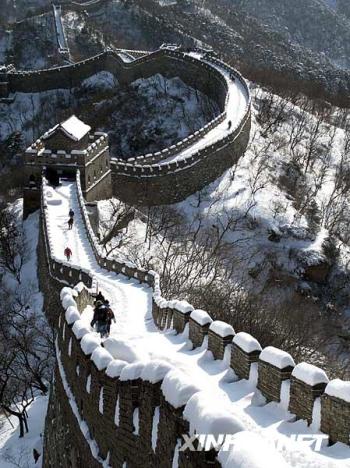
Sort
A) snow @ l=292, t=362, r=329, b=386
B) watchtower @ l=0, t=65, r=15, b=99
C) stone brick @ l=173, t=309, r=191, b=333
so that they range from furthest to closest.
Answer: watchtower @ l=0, t=65, r=15, b=99
stone brick @ l=173, t=309, r=191, b=333
snow @ l=292, t=362, r=329, b=386

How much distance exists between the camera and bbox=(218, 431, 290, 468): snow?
7.30 metres

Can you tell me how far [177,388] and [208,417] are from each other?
1517 mm

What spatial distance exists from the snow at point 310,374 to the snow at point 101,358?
450cm

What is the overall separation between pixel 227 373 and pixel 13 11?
458ft

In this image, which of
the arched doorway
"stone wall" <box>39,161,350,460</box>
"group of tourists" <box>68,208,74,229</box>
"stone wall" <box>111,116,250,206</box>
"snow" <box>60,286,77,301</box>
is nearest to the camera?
"stone wall" <box>39,161,350,460</box>

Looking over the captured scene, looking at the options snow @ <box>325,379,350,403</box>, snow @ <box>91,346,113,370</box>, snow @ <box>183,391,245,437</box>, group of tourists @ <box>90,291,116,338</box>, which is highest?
snow @ <box>183,391,245,437</box>

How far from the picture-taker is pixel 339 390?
32.4ft

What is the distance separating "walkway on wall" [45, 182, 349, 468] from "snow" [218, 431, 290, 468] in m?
0.93

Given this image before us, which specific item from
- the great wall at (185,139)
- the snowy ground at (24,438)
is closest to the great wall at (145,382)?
the snowy ground at (24,438)

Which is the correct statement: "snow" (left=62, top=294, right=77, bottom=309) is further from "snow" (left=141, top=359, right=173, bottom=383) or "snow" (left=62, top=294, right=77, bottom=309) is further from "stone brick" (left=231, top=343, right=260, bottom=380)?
"snow" (left=141, top=359, right=173, bottom=383)

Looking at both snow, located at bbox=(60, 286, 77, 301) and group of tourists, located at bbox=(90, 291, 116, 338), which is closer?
group of tourists, located at bbox=(90, 291, 116, 338)

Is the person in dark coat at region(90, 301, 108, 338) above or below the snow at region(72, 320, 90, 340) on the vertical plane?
below

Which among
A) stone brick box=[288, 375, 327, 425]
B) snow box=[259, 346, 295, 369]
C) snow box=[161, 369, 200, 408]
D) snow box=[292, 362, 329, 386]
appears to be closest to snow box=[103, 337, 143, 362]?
snow box=[259, 346, 295, 369]

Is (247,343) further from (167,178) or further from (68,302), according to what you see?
(167,178)
